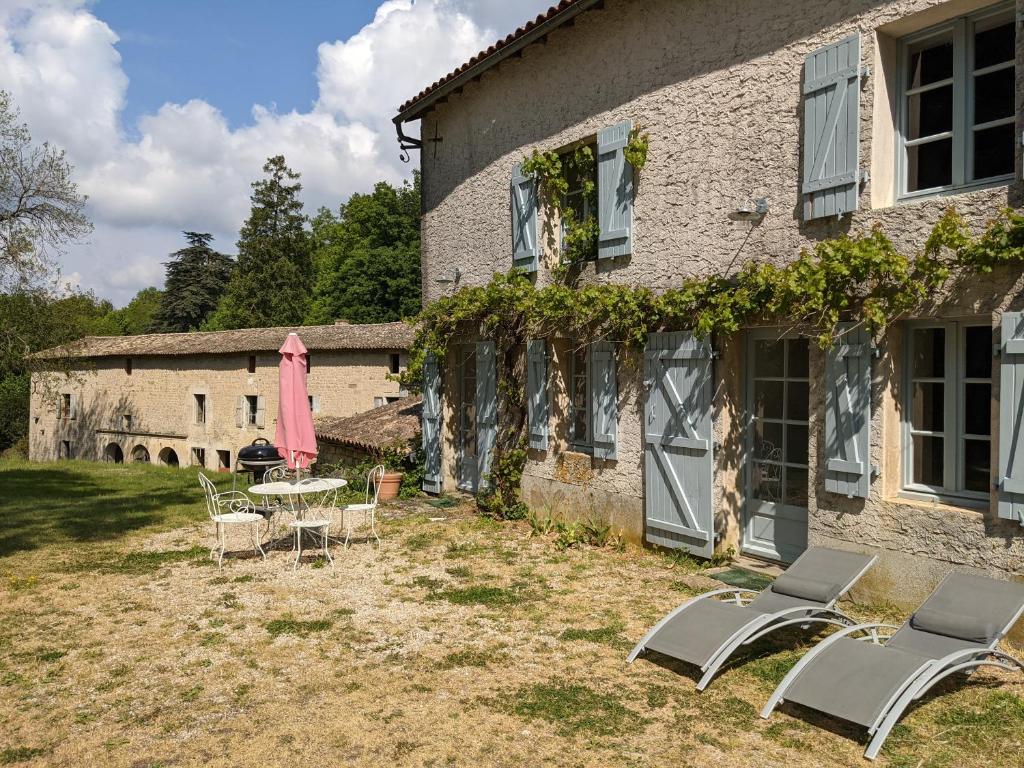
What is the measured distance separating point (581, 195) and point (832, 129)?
345 cm

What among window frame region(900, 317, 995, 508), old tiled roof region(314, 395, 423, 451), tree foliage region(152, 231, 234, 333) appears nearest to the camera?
window frame region(900, 317, 995, 508)

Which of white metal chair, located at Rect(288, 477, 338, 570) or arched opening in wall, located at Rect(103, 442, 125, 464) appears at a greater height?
white metal chair, located at Rect(288, 477, 338, 570)

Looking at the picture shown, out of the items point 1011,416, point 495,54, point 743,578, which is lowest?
point 743,578

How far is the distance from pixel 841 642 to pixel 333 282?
37.1 metres

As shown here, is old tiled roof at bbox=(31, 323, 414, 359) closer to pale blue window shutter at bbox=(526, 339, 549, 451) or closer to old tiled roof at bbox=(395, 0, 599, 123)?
old tiled roof at bbox=(395, 0, 599, 123)

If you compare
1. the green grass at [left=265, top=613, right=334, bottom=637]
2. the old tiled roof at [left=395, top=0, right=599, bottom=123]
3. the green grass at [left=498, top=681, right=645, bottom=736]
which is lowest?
the green grass at [left=265, top=613, right=334, bottom=637]

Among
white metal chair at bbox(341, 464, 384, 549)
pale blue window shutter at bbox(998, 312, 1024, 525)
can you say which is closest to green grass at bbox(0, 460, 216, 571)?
white metal chair at bbox(341, 464, 384, 549)

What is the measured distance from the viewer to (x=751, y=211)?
6.39m

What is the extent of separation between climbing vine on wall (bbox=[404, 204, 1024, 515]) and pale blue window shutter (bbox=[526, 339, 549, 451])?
7.8 inches

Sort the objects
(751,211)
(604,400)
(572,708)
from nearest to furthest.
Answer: (572,708) → (751,211) → (604,400)

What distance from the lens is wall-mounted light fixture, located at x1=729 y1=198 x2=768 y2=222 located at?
6262mm

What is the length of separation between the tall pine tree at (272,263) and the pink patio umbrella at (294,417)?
33.3 metres

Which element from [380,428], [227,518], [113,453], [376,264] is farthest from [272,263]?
[227,518]

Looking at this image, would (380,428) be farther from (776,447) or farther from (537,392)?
(776,447)
